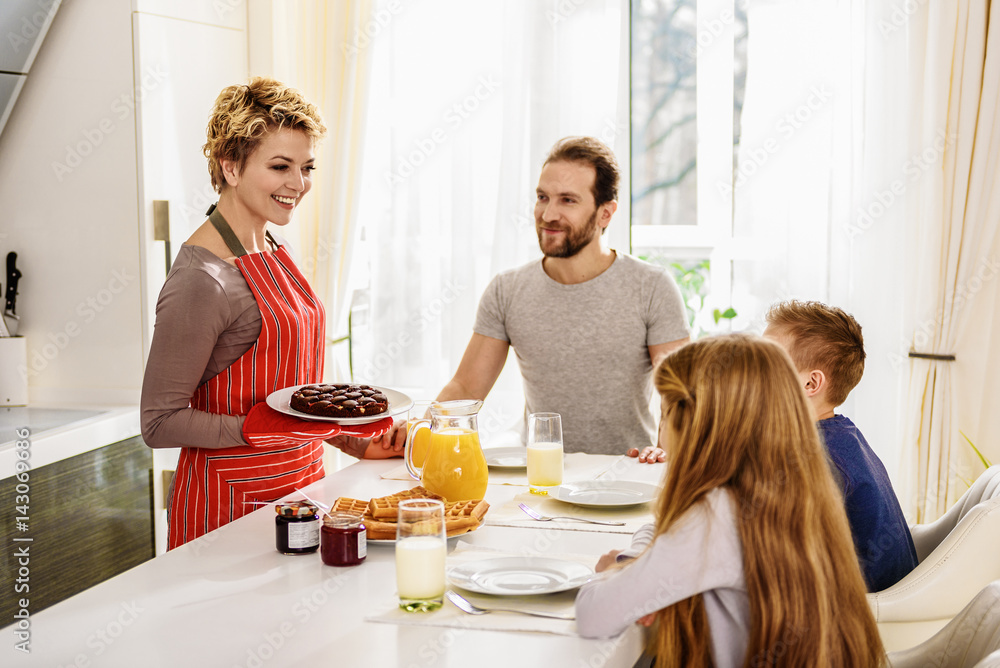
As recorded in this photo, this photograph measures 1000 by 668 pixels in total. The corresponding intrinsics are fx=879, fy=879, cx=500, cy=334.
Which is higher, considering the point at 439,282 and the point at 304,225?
the point at 304,225

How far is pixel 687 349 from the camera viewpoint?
116 centimetres

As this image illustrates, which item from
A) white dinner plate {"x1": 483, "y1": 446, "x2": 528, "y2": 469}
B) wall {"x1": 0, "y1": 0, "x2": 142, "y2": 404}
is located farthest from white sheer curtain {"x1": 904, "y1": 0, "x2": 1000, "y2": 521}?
wall {"x1": 0, "y1": 0, "x2": 142, "y2": 404}

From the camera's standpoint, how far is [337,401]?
1563mm

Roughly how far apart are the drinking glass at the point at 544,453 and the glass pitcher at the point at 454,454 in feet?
0.61

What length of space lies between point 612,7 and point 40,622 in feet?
8.34

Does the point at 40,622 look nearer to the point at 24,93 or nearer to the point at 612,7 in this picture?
the point at 24,93

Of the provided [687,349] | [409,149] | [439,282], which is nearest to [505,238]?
[439,282]

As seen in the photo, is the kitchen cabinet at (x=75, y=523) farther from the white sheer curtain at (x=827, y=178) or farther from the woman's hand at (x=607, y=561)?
the white sheer curtain at (x=827, y=178)

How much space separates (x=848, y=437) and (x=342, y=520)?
2.84ft

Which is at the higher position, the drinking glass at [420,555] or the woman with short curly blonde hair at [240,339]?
the woman with short curly blonde hair at [240,339]

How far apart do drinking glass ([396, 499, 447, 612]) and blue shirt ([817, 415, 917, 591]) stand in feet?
2.40

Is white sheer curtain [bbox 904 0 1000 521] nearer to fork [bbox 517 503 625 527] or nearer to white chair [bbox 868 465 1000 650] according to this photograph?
white chair [bbox 868 465 1000 650]

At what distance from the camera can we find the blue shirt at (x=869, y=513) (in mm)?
1464

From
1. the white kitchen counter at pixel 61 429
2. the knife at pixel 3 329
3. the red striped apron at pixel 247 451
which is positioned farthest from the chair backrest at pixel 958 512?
the knife at pixel 3 329
